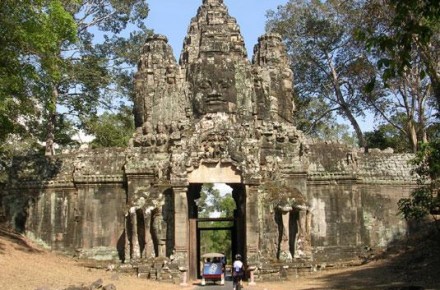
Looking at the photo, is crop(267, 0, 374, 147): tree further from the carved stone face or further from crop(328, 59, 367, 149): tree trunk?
the carved stone face

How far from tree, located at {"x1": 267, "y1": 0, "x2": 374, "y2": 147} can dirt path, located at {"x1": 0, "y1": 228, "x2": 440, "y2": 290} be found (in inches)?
575

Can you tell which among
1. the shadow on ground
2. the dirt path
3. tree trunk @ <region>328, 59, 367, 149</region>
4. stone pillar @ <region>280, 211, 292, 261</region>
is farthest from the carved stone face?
tree trunk @ <region>328, 59, 367, 149</region>

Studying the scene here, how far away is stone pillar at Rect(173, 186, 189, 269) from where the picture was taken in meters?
17.0

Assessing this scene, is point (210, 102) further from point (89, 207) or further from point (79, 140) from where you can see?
point (79, 140)

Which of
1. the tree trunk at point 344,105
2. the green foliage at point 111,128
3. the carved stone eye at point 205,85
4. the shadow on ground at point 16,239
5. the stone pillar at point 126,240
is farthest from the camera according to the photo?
the tree trunk at point 344,105

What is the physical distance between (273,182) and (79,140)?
690 inches

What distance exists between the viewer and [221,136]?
1745 cm

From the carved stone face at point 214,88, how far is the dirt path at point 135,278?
240 inches

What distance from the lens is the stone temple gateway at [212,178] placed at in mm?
17344

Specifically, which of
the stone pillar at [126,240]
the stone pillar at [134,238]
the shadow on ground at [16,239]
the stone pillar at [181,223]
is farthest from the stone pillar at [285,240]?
the shadow on ground at [16,239]

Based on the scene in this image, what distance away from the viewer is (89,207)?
63.4 ft

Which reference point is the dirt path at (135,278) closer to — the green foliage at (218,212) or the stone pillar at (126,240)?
the stone pillar at (126,240)

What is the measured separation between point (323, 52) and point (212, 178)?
56.2 ft

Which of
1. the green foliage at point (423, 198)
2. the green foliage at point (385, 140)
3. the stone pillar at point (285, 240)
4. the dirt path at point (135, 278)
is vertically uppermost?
the green foliage at point (385, 140)
